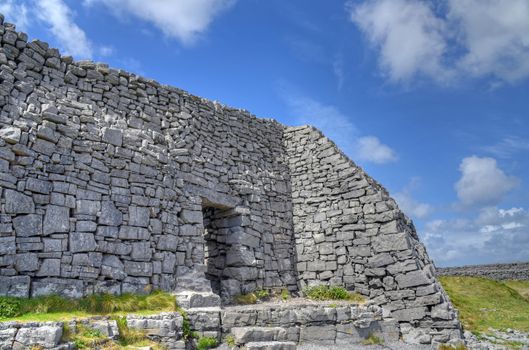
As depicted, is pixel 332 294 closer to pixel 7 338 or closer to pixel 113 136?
pixel 113 136

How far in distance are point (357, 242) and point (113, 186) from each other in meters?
7.51

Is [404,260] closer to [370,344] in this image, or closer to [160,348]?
[370,344]

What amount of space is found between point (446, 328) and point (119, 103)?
10.7 meters

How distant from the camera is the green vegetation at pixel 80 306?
726cm

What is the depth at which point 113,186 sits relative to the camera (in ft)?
32.4

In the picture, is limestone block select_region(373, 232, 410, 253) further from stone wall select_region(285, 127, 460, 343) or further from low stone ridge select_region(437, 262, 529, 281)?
low stone ridge select_region(437, 262, 529, 281)

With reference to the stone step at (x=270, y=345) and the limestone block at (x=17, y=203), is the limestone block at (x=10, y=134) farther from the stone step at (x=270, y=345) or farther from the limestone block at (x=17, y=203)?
→ the stone step at (x=270, y=345)

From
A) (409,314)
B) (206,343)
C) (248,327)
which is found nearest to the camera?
(206,343)

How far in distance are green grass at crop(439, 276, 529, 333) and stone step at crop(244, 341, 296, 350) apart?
9.22 m

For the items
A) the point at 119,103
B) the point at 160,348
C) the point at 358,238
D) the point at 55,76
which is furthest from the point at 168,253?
the point at 358,238

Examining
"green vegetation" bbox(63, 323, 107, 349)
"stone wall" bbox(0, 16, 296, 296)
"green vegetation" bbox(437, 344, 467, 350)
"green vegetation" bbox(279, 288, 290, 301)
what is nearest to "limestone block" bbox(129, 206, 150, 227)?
"stone wall" bbox(0, 16, 296, 296)

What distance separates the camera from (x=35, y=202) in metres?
8.53

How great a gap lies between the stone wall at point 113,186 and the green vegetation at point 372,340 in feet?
10.6

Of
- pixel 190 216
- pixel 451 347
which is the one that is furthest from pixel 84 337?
pixel 451 347
